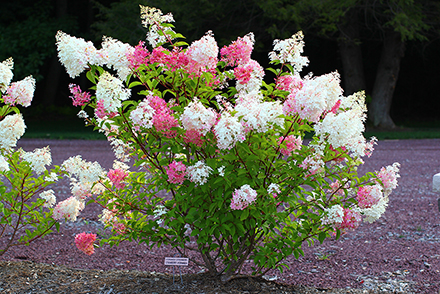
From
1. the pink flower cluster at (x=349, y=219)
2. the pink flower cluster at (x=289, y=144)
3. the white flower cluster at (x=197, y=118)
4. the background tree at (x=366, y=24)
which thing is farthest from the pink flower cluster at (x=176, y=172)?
the background tree at (x=366, y=24)

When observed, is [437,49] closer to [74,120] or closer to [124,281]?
[74,120]

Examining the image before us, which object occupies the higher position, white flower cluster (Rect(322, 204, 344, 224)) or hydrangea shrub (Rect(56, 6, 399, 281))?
hydrangea shrub (Rect(56, 6, 399, 281))

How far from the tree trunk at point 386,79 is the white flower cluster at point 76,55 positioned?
57.6 ft

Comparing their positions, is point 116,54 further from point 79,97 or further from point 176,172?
point 176,172

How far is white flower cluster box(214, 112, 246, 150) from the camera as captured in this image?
2441 mm

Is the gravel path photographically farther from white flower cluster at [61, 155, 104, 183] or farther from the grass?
the grass

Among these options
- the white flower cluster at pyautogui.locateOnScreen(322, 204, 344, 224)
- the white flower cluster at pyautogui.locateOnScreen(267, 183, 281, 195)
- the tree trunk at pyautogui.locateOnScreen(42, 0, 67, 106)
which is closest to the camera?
the white flower cluster at pyautogui.locateOnScreen(267, 183, 281, 195)

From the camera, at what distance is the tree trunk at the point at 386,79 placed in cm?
1864

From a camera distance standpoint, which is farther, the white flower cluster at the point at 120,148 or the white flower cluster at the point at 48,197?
the white flower cluster at the point at 48,197

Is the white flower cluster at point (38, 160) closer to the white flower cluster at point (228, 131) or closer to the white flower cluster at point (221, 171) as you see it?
the white flower cluster at point (221, 171)

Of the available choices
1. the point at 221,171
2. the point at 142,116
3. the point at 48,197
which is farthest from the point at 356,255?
the point at 48,197

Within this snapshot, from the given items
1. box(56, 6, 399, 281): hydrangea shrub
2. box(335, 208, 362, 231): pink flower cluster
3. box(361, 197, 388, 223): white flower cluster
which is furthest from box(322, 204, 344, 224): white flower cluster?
box(361, 197, 388, 223): white flower cluster

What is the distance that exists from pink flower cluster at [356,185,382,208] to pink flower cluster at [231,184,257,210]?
826 millimetres

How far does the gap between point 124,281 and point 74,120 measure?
21.7 meters
